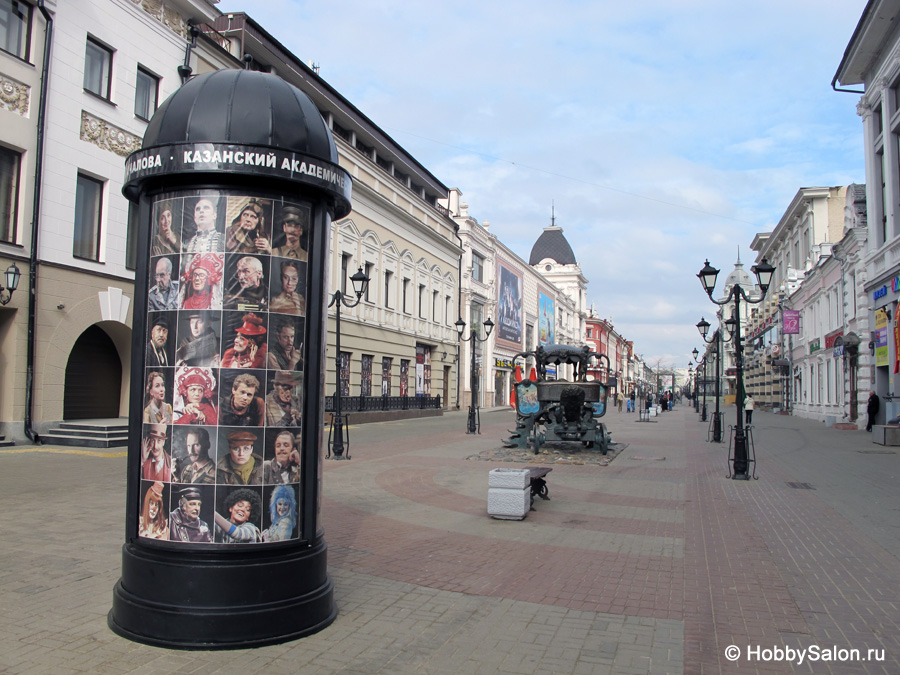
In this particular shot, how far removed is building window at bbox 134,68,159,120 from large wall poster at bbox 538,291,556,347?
55942 millimetres

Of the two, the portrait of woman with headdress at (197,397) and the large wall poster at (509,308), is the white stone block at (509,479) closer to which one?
the portrait of woman with headdress at (197,397)

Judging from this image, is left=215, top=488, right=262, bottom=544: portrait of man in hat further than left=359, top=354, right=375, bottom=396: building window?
No

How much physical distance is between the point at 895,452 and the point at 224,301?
21.1 metres

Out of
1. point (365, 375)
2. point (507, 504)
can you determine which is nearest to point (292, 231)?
point (507, 504)

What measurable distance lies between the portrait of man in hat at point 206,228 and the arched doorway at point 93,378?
1667cm

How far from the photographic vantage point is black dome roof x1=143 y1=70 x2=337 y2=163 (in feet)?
15.9

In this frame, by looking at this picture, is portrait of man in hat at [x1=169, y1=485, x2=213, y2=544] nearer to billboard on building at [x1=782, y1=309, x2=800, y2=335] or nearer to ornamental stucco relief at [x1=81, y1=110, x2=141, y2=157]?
ornamental stucco relief at [x1=81, y1=110, x2=141, y2=157]

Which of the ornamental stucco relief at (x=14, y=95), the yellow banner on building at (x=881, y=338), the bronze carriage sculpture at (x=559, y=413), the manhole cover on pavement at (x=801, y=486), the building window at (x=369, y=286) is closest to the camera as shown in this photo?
the manhole cover on pavement at (x=801, y=486)

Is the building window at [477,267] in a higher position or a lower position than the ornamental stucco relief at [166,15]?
lower

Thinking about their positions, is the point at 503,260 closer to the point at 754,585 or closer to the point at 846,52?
the point at 846,52

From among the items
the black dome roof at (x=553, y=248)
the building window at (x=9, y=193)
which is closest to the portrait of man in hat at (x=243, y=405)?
the building window at (x=9, y=193)

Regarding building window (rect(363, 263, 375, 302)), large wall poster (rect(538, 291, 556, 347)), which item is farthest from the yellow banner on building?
large wall poster (rect(538, 291, 556, 347))

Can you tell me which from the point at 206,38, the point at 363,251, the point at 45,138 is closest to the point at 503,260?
the point at 363,251

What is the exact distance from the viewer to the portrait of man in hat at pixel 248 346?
476 centimetres
